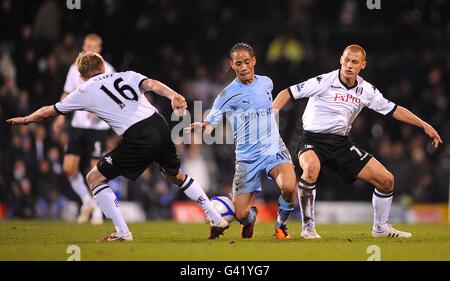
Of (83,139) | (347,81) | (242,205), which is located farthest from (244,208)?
(83,139)

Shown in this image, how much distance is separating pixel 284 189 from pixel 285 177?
0.44 feet

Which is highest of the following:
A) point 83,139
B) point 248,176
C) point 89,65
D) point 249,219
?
point 89,65

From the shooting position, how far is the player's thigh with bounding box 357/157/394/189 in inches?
408

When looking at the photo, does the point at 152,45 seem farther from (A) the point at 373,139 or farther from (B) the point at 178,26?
(A) the point at 373,139

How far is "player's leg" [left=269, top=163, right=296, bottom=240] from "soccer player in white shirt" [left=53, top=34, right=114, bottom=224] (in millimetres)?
3637

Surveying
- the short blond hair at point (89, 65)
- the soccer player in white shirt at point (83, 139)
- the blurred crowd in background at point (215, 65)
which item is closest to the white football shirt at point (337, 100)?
the short blond hair at point (89, 65)

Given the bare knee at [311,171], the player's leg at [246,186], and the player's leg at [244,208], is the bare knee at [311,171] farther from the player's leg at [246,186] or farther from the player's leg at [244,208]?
the player's leg at [244,208]

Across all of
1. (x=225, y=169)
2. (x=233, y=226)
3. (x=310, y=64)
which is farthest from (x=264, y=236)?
(x=310, y=64)

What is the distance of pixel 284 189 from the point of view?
10102mm

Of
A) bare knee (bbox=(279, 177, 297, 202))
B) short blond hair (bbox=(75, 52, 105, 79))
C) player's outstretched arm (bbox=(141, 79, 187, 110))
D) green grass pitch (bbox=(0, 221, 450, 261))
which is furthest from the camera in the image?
bare knee (bbox=(279, 177, 297, 202))

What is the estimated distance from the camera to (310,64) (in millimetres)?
18875

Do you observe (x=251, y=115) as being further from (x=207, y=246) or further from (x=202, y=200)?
(x=207, y=246)

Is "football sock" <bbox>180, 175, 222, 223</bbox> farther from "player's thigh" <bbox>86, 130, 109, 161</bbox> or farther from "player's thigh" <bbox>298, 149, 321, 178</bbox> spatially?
"player's thigh" <bbox>86, 130, 109, 161</bbox>

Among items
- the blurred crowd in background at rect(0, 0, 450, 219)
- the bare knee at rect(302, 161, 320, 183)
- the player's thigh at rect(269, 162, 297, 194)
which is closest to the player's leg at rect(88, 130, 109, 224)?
the blurred crowd in background at rect(0, 0, 450, 219)
